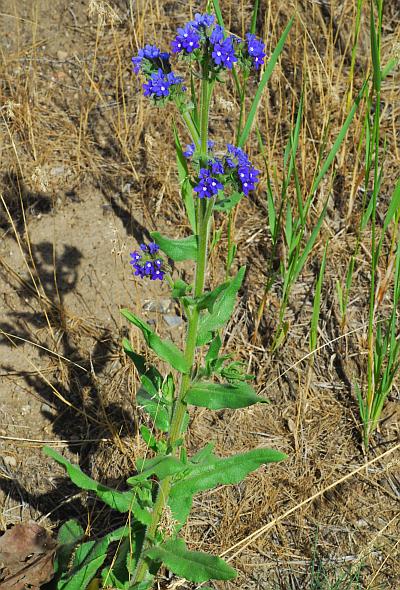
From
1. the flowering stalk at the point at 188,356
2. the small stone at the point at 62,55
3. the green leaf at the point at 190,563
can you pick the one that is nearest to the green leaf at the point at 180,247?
the flowering stalk at the point at 188,356

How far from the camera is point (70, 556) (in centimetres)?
336

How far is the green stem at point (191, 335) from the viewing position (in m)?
2.49

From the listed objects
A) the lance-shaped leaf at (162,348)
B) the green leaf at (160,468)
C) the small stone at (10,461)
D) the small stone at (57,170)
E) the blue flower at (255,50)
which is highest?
the blue flower at (255,50)

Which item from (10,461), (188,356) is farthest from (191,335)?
(10,461)

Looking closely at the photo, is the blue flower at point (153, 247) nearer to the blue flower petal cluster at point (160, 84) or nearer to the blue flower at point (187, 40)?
the blue flower petal cluster at point (160, 84)

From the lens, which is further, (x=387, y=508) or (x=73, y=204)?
(x=73, y=204)

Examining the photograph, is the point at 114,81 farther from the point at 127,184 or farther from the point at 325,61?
the point at 325,61

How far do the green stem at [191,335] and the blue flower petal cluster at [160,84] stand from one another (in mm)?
104

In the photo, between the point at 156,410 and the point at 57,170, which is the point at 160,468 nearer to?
the point at 156,410

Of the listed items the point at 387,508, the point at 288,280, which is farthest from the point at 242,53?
the point at 387,508

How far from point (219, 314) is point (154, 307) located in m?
1.28

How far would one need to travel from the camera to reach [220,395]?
2852mm

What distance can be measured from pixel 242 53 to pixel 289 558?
2.23 m

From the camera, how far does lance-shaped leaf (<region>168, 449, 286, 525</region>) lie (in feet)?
9.60
